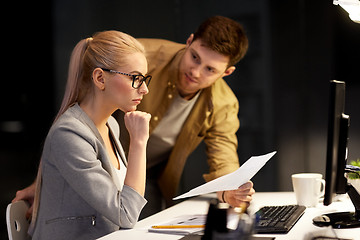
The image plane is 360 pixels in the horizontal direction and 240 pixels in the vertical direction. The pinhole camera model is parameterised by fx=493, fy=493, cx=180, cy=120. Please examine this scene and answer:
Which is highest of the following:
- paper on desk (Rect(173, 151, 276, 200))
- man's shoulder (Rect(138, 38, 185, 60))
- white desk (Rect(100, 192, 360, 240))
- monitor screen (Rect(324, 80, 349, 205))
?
man's shoulder (Rect(138, 38, 185, 60))

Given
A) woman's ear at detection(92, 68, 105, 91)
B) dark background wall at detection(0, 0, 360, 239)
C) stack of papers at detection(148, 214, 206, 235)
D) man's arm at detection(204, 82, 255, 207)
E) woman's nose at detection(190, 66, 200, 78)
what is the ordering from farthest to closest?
dark background wall at detection(0, 0, 360, 239) → man's arm at detection(204, 82, 255, 207) → woman's nose at detection(190, 66, 200, 78) → woman's ear at detection(92, 68, 105, 91) → stack of papers at detection(148, 214, 206, 235)

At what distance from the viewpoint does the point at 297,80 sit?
3.43 meters

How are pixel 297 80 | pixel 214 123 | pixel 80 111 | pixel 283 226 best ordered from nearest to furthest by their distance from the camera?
pixel 283 226, pixel 80 111, pixel 214 123, pixel 297 80

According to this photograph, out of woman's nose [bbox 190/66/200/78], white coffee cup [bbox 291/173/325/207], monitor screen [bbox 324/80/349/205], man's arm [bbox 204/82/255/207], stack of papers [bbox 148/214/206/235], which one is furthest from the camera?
man's arm [bbox 204/82/255/207]

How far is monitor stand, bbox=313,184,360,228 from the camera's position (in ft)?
A: 4.96

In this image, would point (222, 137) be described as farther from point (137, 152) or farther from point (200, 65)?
point (137, 152)

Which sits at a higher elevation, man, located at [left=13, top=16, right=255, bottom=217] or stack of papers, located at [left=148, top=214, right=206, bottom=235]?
man, located at [left=13, top=16, right=255, bottom=217]

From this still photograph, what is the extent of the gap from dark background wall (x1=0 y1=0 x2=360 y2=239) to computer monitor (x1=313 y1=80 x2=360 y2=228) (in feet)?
5.89

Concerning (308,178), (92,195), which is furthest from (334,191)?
(92,195)

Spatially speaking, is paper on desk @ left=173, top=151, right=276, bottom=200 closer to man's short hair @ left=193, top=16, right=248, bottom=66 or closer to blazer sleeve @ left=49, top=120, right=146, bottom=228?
blazer sleeve @ left=49, top=120, right=146, bottom=228

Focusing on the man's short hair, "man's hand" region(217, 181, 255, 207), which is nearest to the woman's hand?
"man's hand" region(217, 181, 255, 207)

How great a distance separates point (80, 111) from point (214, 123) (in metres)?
0.99

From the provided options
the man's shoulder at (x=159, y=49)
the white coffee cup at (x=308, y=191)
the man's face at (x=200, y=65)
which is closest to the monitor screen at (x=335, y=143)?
the white coffee cup at (x=308, y=191)

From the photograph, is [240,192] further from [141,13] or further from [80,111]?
[141,13]
